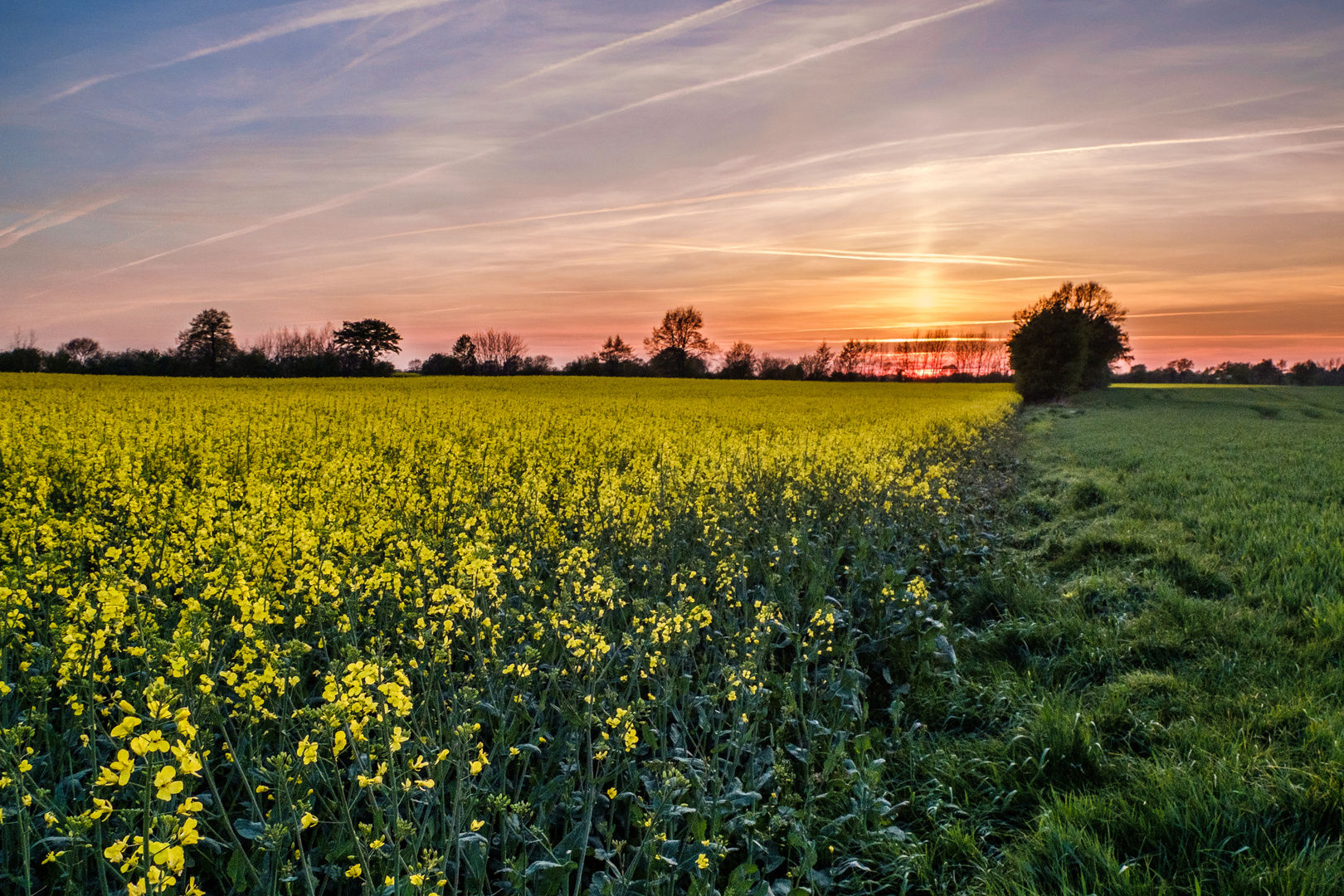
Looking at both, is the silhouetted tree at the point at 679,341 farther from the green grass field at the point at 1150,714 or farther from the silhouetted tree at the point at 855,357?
the green grass field at the point at 1150,714

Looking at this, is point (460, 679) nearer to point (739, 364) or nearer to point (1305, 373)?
point (739, 364)

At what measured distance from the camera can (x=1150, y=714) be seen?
452cm

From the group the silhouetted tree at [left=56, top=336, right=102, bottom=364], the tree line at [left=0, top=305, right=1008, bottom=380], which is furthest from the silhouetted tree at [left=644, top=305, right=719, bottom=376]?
the silhouetted tree at [left=56, top=336, right=102, bottom=364]

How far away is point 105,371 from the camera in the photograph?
59844 millimetres

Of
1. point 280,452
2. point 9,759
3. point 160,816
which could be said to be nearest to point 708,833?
point 160,816

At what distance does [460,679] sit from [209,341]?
3088 inches

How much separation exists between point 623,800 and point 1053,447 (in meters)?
23.4

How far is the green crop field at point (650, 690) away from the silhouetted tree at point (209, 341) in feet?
218

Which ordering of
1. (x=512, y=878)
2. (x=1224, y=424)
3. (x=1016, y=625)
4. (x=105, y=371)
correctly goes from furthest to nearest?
1. (x=105, y=371)
2. (x=1224, y=424)
3. (x=1016, y=625)
4. (x=512, y=878)

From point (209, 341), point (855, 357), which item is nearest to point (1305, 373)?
point (855, 357)

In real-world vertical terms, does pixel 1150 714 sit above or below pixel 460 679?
below

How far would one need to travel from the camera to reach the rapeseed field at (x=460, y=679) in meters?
2.74

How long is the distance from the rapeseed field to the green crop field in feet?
0.13

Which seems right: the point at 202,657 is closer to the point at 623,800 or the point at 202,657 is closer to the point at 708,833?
the point at 623,800
